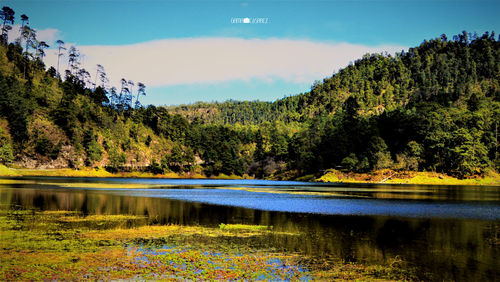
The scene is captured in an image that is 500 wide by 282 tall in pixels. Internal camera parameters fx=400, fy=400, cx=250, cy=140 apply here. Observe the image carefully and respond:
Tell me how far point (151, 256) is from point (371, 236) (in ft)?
52.5

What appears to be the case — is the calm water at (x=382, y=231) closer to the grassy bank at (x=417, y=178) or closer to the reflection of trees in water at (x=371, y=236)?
the reflection of trees in water at (x=371, y=236)

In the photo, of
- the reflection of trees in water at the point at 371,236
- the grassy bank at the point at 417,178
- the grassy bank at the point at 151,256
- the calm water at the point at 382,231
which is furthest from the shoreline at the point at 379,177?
the grassy bank at the point at 151,256

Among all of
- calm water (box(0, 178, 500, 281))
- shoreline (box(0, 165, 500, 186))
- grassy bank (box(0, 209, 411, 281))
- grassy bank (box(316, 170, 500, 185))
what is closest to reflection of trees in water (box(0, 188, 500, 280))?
calm water (box(0, 178, 500, 281))

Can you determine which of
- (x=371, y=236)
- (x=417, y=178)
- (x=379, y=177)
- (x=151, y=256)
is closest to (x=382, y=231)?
(x=371, y=236)

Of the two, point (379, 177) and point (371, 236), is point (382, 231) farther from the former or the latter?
point (379, 177)

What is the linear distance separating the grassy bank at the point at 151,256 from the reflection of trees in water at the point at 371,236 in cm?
210

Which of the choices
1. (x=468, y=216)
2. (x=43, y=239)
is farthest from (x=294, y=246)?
(x=468, y=216)

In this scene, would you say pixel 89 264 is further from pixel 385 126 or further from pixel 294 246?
pixel 385 126

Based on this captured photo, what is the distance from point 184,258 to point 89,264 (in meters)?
4.54

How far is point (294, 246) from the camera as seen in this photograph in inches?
966

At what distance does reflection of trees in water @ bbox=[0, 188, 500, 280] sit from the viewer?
21109 millimetres

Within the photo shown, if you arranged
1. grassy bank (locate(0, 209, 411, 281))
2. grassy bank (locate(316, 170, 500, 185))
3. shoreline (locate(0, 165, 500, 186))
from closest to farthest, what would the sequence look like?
grassy bank (locate(0, 209, 411, 281)) < grassy bank (locate(316, 170, 500, 185)) < shoreline (locate(0, 165, 500, 186))

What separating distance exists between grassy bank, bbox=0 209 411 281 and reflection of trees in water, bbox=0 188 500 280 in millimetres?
2102

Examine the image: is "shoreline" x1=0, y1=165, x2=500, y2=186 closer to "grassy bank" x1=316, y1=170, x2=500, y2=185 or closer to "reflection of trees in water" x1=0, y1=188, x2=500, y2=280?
"grassy bank" x1=316, y1=170, x2=500, y2=185
